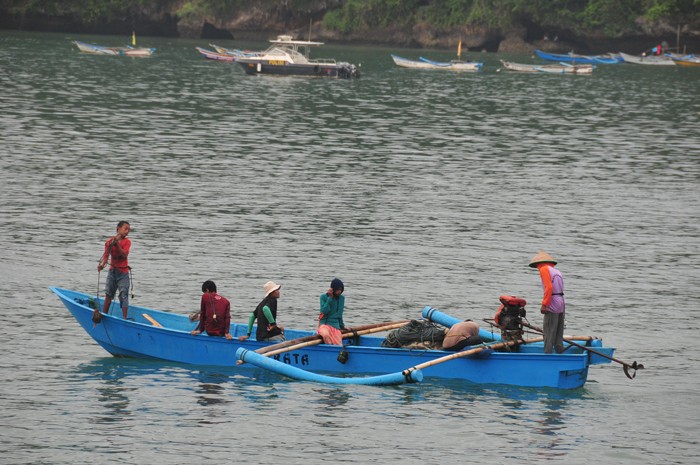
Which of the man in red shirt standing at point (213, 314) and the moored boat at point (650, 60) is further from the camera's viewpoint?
the moored boat at point (650, 60)

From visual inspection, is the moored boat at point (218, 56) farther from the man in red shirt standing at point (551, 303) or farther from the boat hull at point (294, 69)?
→ the man in red shirt standing at point (551, 303)

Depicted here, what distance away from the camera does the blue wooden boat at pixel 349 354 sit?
838 inches

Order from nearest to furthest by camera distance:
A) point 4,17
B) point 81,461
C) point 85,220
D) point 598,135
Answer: point 81,461
point 85,220
point 598,135
point 4,17

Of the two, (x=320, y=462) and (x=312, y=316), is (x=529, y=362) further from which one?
(x=312, y=316)

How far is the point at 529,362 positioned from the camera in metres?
21.2

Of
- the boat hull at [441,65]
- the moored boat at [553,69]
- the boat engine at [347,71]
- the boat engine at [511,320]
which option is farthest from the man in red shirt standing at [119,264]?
the moored boat at [553,69]

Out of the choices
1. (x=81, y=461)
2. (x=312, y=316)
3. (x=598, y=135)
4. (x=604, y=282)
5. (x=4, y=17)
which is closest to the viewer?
(x=81, y=461)

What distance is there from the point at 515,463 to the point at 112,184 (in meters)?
27.0

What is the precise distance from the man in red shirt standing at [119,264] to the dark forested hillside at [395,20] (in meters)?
96.1

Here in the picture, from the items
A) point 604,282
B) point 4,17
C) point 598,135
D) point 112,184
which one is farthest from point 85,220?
point 4,17

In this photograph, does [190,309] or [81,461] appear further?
[190,309]

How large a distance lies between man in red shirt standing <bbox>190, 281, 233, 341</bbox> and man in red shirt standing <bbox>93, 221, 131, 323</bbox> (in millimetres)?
1882

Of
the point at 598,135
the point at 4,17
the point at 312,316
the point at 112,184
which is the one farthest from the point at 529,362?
the point at 4,17

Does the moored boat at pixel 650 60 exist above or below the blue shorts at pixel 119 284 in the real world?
above
